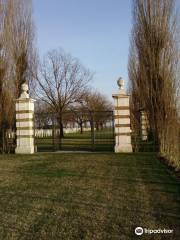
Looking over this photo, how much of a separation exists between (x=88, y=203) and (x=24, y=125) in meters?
9.35

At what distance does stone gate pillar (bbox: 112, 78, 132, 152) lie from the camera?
1332 centimetres

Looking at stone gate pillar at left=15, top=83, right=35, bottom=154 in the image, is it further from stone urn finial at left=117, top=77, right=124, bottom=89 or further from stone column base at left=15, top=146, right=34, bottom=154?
stone urn finial at left=117, top=77, right=124, bottom=89

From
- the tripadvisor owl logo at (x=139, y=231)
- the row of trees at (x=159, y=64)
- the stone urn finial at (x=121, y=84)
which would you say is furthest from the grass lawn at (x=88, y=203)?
the stone urn finial at (x=121, y=84)

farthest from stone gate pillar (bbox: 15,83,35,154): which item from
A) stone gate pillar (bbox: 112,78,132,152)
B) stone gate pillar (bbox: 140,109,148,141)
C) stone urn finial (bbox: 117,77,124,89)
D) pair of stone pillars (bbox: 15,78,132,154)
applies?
stone gate pillar (bbox: 140,109,148,141)

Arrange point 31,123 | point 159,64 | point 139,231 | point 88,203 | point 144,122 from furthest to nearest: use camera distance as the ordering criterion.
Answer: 1. point 144,122
2. point 31,123
3. point 159,64
4. point 88,203
5. point 139,231

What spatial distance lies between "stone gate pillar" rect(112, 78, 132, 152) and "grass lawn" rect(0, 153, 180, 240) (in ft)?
15.4

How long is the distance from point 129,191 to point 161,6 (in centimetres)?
902

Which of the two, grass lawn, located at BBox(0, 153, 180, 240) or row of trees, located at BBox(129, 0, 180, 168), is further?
row of trees, located at BBox(129, 0, 180, 168)

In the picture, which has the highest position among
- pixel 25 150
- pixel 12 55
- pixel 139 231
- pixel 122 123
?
pixel 12 55

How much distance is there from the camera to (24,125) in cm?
1405

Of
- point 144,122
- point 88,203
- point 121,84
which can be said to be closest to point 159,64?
point 121,84

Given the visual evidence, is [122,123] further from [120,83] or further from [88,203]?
[88,203]

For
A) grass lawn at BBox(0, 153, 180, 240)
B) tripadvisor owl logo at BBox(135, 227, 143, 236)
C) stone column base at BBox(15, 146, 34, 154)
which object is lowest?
tripadvisor owl logo at BBox(135, 227, 143, 236)

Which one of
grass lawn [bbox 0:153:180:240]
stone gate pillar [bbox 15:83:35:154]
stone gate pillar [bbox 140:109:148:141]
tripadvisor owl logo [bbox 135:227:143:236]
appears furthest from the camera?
stone gate pillar [bbox 15:83:35:154]
